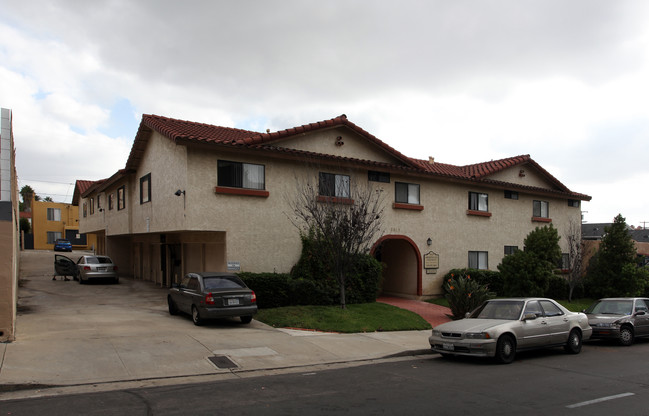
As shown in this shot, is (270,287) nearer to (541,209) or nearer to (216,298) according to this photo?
(216,298)

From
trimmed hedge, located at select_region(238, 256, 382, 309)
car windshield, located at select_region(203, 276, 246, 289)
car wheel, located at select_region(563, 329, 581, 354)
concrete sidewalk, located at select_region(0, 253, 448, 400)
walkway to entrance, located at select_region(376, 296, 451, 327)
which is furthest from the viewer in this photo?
walkway to entrance, located at select_region(376, 296, 451, 327)

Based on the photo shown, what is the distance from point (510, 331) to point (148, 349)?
25.5 ft

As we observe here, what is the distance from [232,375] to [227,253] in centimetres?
741

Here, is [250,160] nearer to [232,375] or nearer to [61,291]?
[232,375]

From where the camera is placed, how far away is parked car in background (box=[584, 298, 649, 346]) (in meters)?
13.4

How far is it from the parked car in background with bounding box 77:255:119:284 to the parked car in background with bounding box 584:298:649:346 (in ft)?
68.4

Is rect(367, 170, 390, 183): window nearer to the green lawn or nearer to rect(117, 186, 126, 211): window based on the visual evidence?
the green lawn

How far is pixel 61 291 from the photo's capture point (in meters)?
20.6

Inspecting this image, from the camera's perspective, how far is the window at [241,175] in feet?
52.7

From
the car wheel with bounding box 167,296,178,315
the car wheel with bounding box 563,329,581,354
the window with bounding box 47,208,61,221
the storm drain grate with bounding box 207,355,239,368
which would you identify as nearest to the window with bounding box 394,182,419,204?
the car wheel with bounding box 563,329,581,354

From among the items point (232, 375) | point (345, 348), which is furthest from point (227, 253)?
point (232, 375)

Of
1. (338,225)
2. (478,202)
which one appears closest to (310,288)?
(338,225)

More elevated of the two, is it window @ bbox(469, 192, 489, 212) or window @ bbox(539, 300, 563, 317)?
window @ bbox(469, 192, 489, 212)

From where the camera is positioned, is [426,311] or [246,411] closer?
[246,411]
